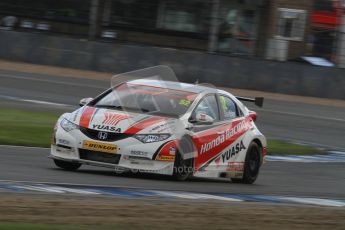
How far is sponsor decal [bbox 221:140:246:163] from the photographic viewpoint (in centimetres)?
1235


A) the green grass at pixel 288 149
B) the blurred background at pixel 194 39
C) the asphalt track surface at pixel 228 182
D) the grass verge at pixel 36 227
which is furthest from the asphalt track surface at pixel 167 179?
the blurred background at pixel 194 39

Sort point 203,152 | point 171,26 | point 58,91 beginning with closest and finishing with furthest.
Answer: point 203,152
point 58,91
point 171,26

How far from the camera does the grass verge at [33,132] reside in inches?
589

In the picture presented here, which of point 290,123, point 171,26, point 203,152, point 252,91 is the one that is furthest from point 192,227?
point 171,26

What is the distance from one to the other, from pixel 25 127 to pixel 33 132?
14.9 inches

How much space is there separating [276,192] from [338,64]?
1694cm

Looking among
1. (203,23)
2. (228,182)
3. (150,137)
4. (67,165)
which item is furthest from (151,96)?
(203,23)

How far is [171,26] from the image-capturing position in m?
32.6

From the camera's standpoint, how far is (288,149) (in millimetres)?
18016

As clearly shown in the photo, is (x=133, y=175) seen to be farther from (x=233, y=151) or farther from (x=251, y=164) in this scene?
(x=251, y=164)

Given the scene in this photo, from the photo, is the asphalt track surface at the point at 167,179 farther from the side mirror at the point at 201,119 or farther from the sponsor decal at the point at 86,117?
the side mirror at the point at 201,119

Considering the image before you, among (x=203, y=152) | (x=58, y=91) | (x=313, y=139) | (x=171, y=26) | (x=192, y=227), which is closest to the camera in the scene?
(x=192, y=227)

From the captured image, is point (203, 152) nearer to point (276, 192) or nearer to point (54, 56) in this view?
point (276, 192)

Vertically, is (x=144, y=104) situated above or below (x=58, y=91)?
above
